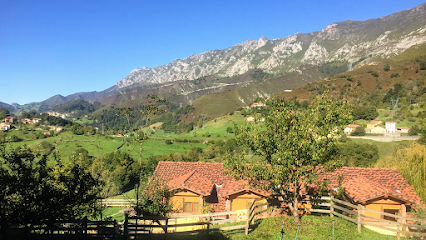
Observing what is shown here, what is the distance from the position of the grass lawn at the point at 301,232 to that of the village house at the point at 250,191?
191 inches

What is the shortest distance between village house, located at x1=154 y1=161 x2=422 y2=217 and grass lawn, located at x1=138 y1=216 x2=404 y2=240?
4.85m

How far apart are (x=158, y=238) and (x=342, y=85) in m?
160

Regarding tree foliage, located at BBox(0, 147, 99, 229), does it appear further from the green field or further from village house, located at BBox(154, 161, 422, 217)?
the green field

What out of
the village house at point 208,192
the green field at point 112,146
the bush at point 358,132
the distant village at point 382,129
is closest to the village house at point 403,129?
the distant village at point 382,129

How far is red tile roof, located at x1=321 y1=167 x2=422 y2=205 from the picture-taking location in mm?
20156

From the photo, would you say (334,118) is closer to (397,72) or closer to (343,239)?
(343,239)

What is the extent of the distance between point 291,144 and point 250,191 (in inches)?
379

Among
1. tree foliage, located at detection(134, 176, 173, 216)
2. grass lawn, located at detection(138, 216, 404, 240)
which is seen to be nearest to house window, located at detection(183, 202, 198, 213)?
tree foliage, located at detection(134, 176, 173, 216)

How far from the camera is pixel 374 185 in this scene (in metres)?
21.7

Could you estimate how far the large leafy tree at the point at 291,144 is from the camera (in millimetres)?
13062

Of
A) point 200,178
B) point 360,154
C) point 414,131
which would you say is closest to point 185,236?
point 200,178

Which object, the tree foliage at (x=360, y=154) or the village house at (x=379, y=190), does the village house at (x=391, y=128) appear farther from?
the village house at (x=379, y=190)

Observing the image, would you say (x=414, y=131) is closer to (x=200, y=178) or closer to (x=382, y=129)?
(x=382, y=129)

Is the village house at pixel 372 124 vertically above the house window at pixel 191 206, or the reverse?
the village house at pixel 372 124
